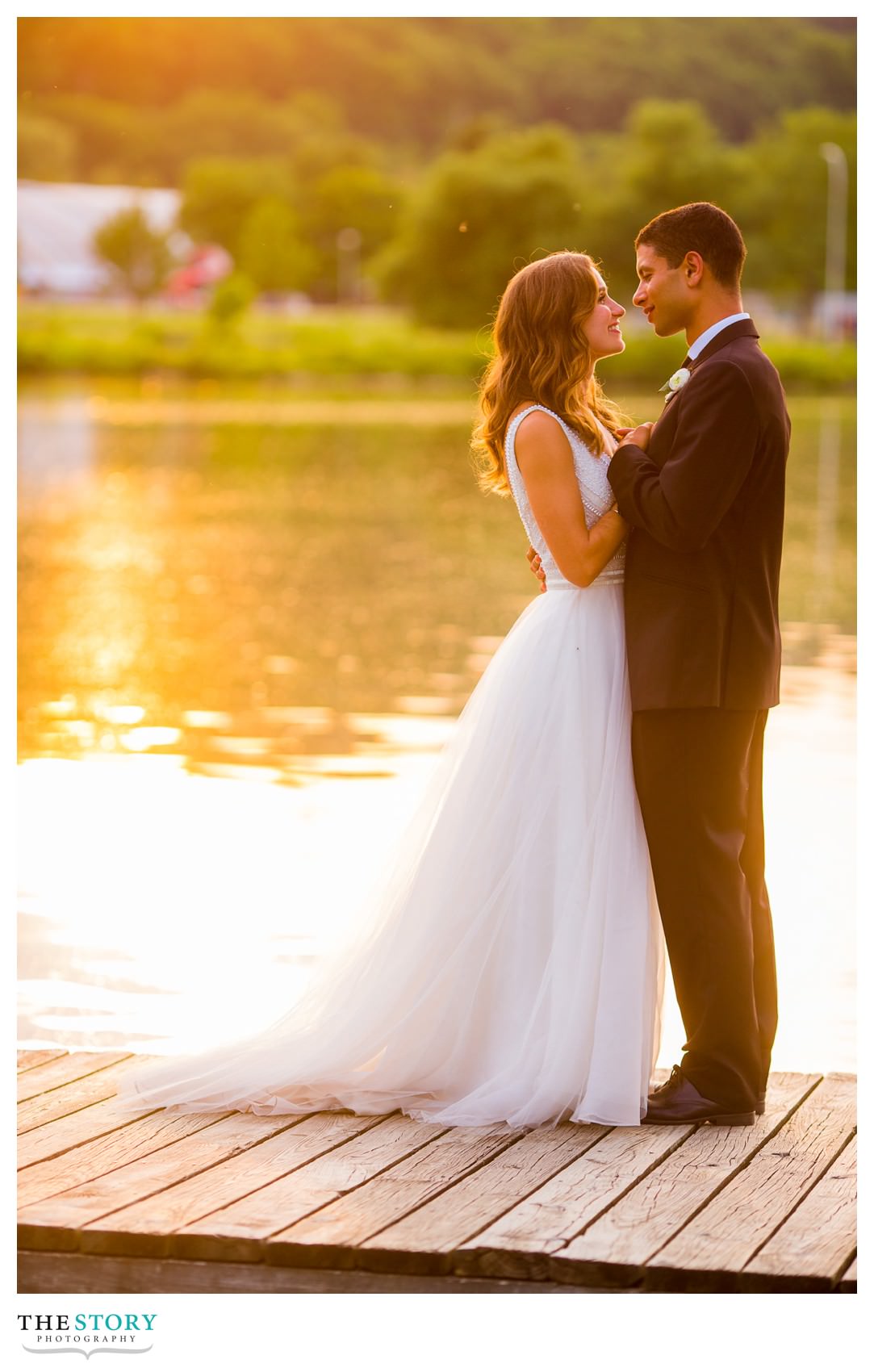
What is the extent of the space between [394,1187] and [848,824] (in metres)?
4.69

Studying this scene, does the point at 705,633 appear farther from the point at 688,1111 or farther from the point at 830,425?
the point at 830,425

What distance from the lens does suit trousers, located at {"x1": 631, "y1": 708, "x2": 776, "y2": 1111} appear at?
3865 millimetres

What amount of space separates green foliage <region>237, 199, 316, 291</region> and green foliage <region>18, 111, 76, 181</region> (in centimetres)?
1206

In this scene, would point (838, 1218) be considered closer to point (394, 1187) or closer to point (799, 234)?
point (394, 1187)

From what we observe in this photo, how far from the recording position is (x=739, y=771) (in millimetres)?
3918

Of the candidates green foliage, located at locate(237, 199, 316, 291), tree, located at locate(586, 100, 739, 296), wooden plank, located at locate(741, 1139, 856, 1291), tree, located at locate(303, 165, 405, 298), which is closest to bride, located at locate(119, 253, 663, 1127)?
wooden plank, located at locate(741, 1139, 856, 1291)

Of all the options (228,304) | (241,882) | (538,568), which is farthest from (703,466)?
(228,304)

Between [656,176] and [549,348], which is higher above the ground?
[656,176]

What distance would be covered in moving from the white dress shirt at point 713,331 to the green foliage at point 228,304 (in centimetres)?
6490

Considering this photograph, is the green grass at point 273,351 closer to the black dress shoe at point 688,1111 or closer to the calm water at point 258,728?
the calm water at point 258,728

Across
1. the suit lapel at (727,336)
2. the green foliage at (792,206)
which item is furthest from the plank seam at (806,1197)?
the green foliage at (792,206)

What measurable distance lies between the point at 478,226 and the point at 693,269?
248 ft

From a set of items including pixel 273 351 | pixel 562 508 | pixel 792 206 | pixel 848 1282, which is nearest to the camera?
pixel 848 1282

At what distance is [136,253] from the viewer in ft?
266
